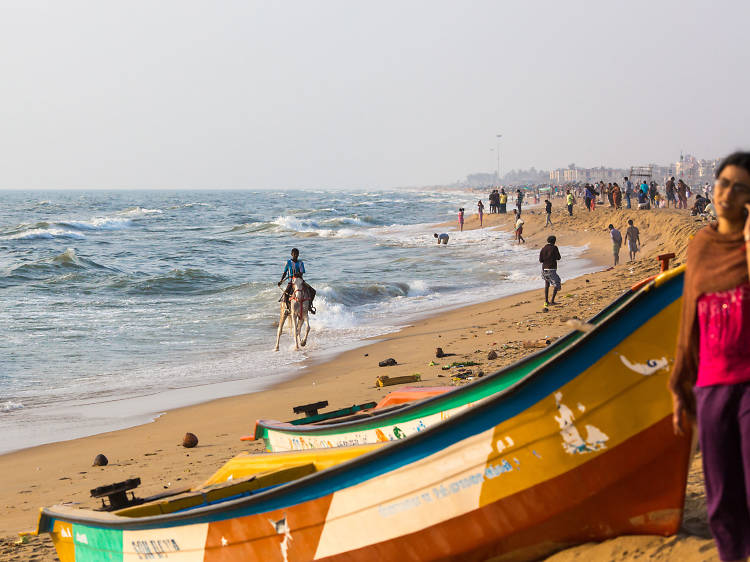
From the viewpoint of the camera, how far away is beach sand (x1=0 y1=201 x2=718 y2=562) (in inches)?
177

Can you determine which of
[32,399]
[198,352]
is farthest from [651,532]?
[198,352]

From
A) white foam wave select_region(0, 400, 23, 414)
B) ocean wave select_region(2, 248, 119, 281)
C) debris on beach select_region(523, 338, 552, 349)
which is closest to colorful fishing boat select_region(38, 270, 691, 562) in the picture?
debris on beach select_region(523, 338, 552, 349)

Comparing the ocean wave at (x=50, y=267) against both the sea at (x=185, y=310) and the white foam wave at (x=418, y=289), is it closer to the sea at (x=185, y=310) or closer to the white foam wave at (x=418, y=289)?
the sea at (x=185, y=310)

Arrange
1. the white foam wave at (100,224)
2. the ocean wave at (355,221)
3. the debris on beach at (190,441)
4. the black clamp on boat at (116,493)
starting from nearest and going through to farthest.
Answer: the black clamp on boat at (116,493), the debris on beach at (190,441), the white foam wave at (100,224), the ocean wave at (355,221)

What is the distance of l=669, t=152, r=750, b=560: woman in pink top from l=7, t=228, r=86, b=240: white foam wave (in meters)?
50.9

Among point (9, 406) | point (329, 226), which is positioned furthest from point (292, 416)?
point (329, 226)

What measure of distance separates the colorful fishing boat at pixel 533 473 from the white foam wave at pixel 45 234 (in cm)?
4923

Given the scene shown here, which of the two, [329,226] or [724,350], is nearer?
[724,350]

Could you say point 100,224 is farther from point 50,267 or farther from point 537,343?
point 537,343

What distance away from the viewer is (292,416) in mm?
9875

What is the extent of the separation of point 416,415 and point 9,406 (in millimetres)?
8533

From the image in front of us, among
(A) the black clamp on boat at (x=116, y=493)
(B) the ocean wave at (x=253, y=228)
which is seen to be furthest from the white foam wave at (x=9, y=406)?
(B) the ocean wave at (x=253, y=228)

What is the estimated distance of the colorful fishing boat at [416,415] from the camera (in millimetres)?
5133

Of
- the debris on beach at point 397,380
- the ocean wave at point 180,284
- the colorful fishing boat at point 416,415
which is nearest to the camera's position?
the colorful fishing boat at point 416,415
